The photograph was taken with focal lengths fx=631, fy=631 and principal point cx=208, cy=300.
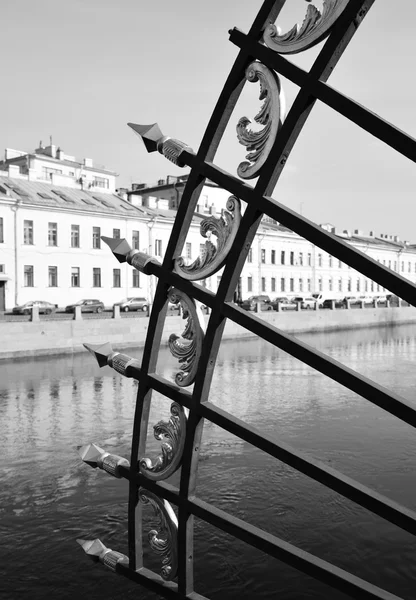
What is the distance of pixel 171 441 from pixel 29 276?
28.5 meters

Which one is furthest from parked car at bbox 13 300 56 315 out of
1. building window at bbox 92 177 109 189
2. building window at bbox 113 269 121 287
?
building window at bbox 92 177 109 189

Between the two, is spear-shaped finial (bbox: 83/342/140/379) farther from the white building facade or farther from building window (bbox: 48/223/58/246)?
building window (bbox: 48/223/58/246)

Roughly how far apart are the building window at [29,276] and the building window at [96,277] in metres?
3.61

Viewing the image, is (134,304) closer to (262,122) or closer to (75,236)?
(75,236)

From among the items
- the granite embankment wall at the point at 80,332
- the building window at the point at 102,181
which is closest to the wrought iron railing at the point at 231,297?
the granite embankment wall at the point at 80,332

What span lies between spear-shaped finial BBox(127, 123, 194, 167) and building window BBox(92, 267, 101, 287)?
30.6 m

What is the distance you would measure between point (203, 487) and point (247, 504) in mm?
744

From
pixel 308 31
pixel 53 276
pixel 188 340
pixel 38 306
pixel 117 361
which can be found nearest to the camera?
pixel 308 31

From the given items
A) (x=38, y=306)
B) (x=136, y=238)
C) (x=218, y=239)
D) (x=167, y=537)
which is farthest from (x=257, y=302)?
(x=218, y=239)

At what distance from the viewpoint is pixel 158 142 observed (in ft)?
7.14

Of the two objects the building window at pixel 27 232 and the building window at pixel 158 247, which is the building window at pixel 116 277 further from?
the building window at pixel 27 232

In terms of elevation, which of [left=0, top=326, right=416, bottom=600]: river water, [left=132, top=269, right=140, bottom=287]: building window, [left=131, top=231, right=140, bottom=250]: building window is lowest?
[left=0, top=326, right=416, bottom=600]: river water

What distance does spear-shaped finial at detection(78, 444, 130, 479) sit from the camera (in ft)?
8.25

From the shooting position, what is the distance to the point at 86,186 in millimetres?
35312
